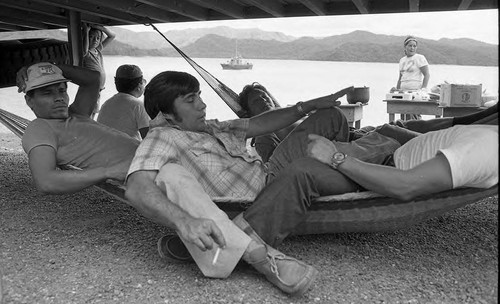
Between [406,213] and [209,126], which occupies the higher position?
[209,126]

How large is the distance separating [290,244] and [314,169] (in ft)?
2.06

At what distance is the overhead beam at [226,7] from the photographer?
4039 millimetres

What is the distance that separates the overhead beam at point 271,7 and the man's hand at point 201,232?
2462 mm

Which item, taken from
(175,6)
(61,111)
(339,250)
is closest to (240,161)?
(339,250)

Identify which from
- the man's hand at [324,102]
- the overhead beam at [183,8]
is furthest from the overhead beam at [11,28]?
the man's hand at [324,102]

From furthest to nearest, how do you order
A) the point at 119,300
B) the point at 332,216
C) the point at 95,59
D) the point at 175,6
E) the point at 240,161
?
the point at 95,59 < the point at 175,6 < the point at 240,161 < the point at 332,216 < the point at 119,300

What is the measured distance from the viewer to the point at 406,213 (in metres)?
2.01

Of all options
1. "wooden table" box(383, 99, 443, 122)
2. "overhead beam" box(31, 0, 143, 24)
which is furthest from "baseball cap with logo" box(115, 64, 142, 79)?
"wooden table" box(383, 99, 443, 122)

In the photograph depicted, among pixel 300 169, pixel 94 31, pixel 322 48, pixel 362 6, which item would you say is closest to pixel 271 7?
pixel 362 6

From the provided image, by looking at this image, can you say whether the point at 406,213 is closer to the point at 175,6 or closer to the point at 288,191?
the point at 288,191

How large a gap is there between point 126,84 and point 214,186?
5.75ft

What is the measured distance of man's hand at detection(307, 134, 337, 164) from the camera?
1976 mm

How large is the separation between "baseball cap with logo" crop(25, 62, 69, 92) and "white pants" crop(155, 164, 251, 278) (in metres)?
0.90

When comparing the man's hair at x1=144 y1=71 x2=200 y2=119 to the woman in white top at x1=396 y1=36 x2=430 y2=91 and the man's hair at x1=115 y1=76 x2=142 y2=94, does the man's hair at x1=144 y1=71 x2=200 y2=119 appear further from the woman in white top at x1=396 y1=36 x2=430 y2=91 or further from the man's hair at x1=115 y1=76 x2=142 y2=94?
the woman in white top at x1=396 y1=36 x2=430 y2=91
